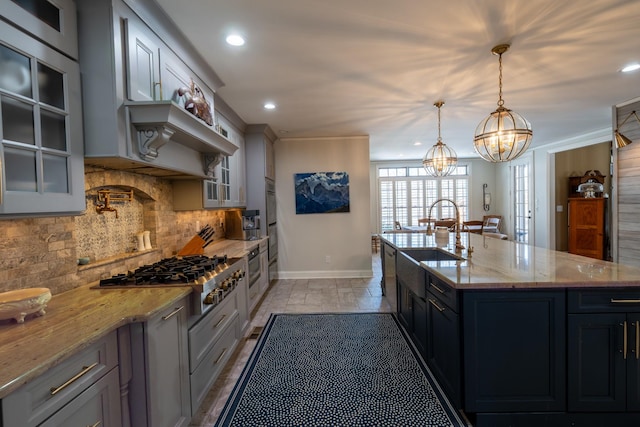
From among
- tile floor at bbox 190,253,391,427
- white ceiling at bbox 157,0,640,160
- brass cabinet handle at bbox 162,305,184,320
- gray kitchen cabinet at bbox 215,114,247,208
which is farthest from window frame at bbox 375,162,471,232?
brass cabinet handle at bbox 162,305,184,320

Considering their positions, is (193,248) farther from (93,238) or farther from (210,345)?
(210,345)

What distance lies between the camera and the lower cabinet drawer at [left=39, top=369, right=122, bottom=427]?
0.98 meters

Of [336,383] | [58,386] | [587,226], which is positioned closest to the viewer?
[58,386]

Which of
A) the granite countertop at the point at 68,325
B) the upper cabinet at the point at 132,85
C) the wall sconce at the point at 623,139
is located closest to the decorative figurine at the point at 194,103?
the upper cabinet at the point at 132,85

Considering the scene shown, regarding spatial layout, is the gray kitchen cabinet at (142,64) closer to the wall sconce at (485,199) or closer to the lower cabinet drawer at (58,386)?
the lower cabinet drawer at (58,386)

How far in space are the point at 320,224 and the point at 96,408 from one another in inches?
169

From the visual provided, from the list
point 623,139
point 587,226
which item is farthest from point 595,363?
point 587,226

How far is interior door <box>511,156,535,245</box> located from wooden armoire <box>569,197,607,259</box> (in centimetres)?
90

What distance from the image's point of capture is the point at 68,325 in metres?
1.18

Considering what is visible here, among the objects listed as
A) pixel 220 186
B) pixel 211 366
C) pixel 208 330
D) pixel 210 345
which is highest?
pixel 220 186

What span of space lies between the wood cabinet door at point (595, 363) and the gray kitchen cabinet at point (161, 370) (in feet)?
7.12

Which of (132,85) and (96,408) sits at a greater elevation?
(132,85)

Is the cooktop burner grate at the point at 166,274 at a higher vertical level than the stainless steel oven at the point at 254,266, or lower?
higher

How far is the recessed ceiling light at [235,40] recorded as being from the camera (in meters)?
2.10
